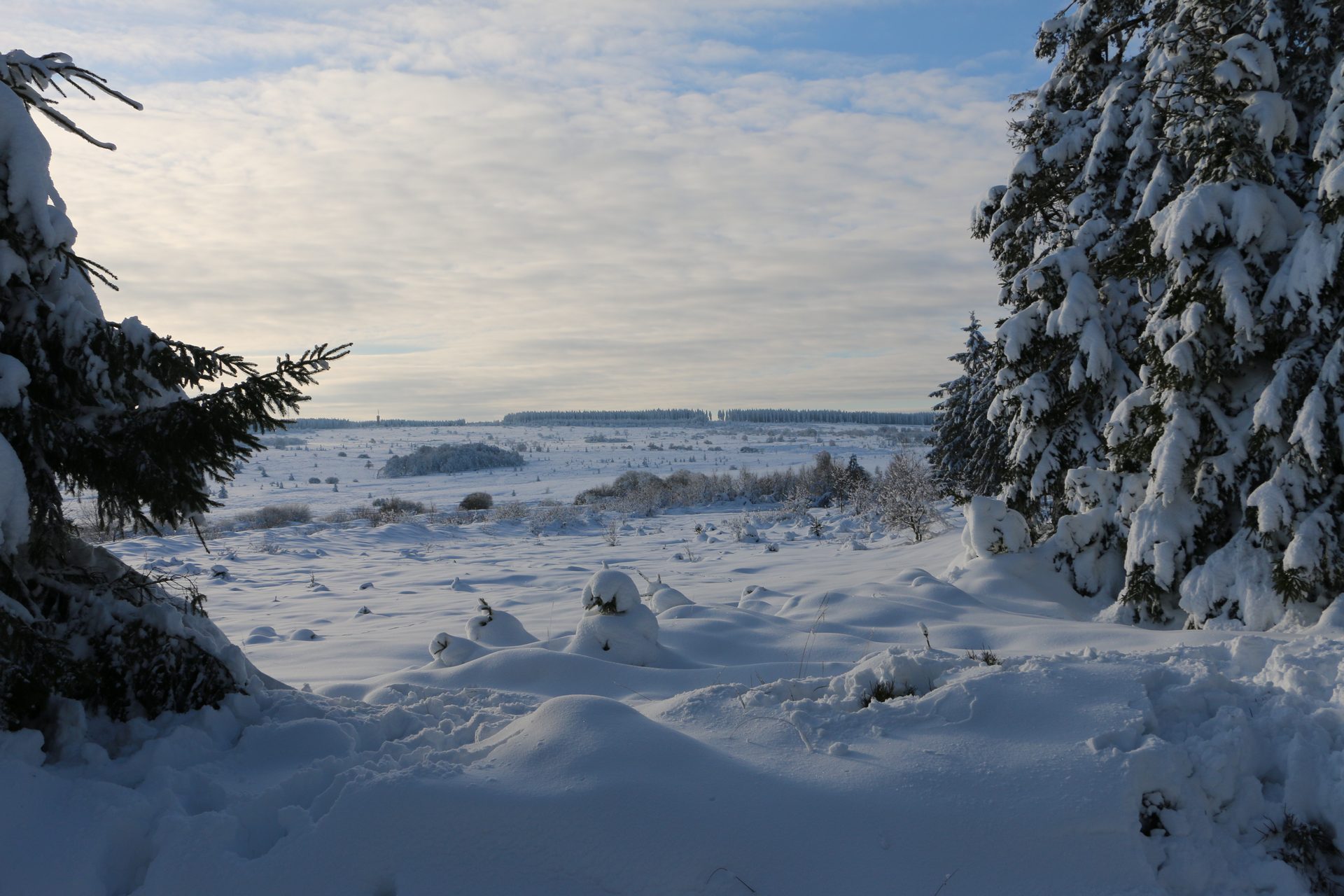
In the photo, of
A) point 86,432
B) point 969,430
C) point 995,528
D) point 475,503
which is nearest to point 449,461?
point 475,503

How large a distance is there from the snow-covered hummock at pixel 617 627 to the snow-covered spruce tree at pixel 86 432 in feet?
10.9

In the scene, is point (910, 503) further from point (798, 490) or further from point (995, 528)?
point (798, 490)

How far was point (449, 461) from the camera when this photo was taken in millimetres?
42250

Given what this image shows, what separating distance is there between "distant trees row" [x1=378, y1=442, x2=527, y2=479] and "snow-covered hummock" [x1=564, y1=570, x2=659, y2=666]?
35.3 m

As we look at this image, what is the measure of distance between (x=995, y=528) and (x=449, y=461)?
36.9 meters

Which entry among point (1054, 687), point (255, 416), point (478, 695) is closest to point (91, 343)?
point (255, 416)

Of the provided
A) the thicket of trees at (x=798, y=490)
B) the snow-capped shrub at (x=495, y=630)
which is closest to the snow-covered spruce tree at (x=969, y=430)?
the thicket of trees at (x=798, y=490)

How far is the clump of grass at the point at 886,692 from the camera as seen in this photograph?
13.4ft

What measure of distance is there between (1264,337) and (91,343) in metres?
8.55

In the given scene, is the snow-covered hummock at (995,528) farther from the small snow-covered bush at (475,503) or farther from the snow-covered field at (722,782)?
the small snow-covered bush at (475,503)

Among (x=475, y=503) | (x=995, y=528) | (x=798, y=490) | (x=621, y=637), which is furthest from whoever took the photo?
(x=475, y=503)

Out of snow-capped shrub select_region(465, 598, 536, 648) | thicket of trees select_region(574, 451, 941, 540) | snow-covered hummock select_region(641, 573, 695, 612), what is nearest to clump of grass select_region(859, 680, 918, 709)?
snow-capped shrub select_region(465, 598, 536, 648)

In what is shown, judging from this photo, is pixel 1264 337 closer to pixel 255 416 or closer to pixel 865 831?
pixel 865 831

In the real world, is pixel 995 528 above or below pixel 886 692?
above
